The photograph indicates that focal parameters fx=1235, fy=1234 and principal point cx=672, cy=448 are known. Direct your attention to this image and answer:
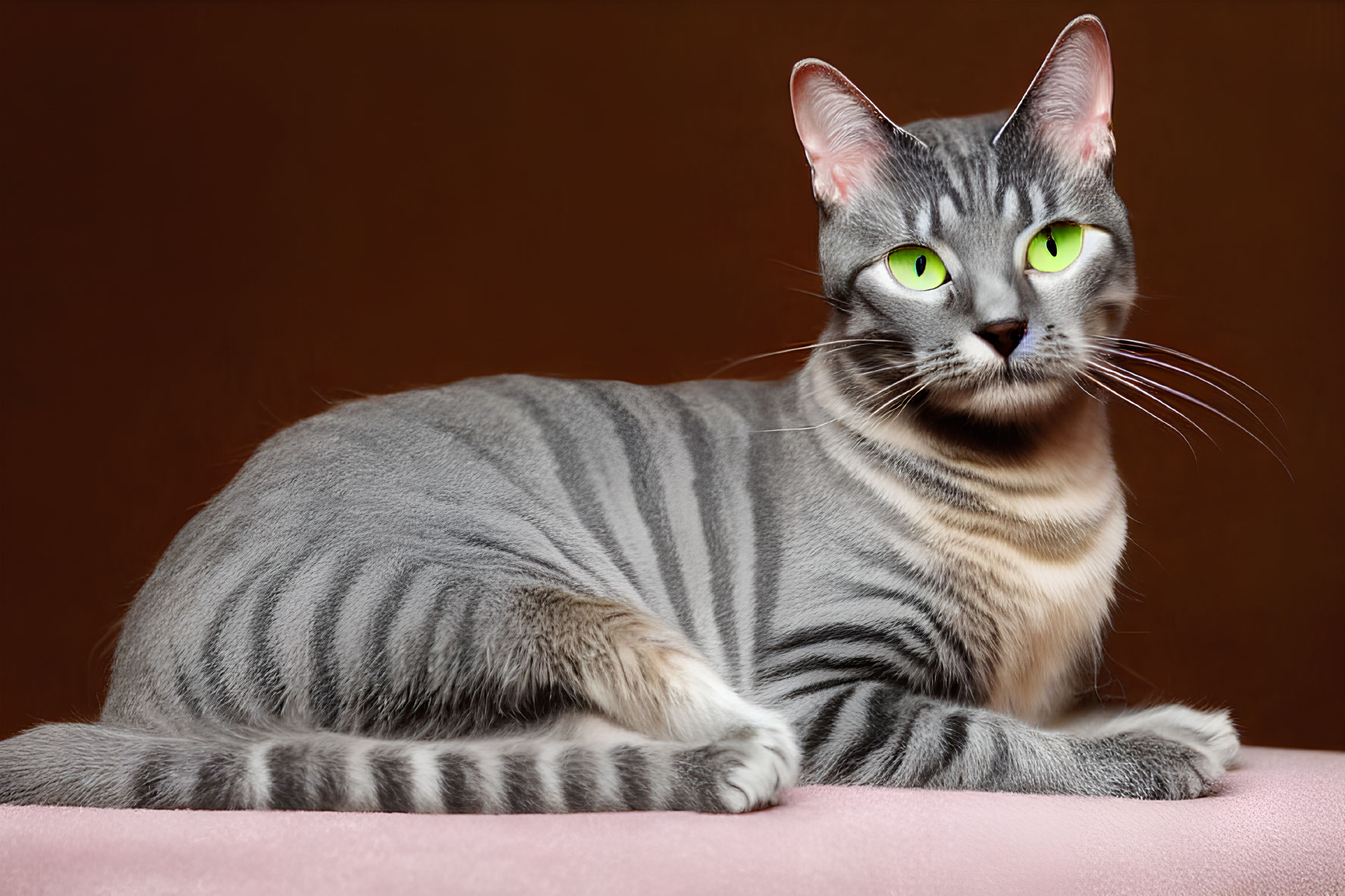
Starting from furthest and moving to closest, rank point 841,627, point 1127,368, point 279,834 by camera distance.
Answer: point 1127,368
point 841,627
point 279,834

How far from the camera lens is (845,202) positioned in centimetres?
158

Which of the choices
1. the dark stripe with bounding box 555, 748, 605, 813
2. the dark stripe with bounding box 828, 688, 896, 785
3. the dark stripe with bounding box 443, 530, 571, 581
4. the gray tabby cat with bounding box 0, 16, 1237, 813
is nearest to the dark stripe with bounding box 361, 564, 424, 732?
the gray tabby cat with bounding box 0, 16, 1237, 813

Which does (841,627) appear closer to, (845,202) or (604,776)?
(604,776)

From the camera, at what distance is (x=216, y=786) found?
1.17 meters

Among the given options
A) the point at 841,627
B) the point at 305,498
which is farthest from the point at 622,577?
the point at 305,498

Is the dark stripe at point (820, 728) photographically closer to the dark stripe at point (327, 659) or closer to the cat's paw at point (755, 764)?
the cat's paw at point (755, 764)

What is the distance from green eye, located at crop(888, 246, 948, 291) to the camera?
4.81 feet

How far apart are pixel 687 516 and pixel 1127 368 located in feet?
1.96

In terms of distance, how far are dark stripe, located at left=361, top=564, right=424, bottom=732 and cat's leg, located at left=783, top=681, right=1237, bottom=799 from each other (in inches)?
17.5

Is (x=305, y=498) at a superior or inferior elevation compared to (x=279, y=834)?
superior

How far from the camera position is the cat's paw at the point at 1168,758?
4.34 ft

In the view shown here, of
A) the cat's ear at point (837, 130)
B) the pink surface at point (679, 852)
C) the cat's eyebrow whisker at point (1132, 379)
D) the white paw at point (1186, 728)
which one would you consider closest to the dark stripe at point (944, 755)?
the pink surface at point (679, 852)

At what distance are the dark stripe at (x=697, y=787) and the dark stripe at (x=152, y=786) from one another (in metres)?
0.48

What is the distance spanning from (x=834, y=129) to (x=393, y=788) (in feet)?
3.17
